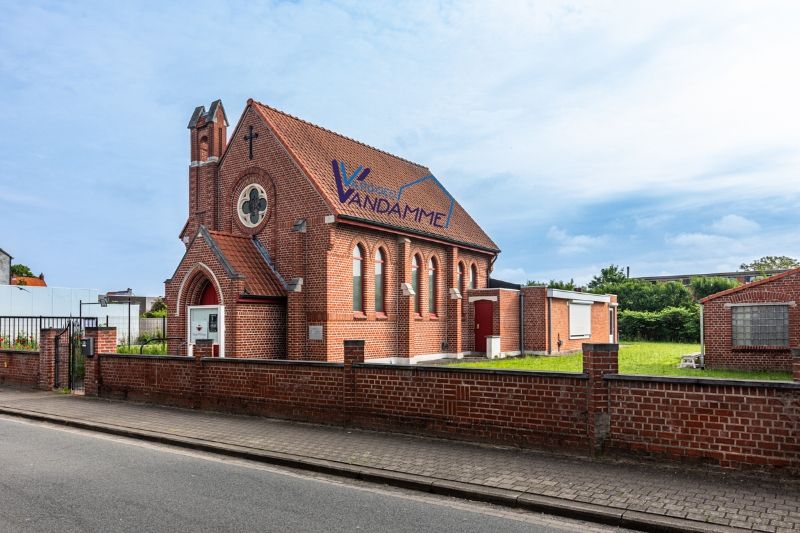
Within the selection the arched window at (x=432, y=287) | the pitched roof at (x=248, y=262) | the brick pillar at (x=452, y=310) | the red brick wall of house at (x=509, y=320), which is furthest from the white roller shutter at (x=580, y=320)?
the pitched roof at (x=248, y=262)

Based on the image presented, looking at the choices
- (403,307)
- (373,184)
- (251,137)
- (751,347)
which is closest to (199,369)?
(403,307)

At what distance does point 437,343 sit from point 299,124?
36.2ft

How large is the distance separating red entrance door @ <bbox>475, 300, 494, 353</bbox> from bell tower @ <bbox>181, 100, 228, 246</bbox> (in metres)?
12.8

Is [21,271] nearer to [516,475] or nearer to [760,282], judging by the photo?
[760,282]

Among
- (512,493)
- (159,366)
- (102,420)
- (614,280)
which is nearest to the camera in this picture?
(512,493)

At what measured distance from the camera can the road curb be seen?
6344 millimetres

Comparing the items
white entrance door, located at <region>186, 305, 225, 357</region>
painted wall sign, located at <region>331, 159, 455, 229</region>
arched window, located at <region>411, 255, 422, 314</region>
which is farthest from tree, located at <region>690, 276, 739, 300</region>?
white entrance door, located at <region>186, 305, 225, 357</region>

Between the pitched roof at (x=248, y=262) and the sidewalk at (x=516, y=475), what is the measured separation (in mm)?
8382

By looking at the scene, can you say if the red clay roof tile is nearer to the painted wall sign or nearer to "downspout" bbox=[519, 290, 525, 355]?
the painted wall sign

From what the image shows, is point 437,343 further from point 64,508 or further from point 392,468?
point 64,508

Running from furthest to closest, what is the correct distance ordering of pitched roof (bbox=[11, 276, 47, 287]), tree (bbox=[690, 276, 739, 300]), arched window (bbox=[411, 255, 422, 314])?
tree (bbox=[690, 276, 739, 300])
pitched roof (bbox=[11, 276, 47, 287])
arched window (bbox=[411, 255, 422, 314])

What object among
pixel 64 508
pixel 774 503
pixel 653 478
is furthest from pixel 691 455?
pixel 64 508

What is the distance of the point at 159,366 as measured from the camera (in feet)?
47.6

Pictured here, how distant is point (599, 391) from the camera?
29.1ft
